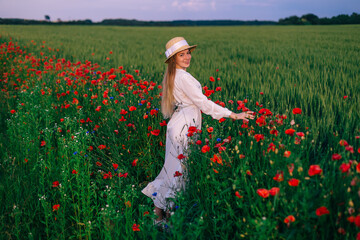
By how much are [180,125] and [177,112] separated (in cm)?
17

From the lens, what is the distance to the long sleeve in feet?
8.07

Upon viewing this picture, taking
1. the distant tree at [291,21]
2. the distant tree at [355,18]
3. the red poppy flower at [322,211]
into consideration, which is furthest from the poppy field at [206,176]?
the distant tree at [291,21]

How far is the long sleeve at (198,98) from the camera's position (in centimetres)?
246

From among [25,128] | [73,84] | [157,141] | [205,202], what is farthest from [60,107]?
[205,202]

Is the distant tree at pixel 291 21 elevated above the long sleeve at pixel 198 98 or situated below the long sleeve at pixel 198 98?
above

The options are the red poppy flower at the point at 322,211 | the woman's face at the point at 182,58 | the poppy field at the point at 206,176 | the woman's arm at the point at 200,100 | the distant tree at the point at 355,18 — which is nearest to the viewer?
the red poppy flower at the point at 322,211

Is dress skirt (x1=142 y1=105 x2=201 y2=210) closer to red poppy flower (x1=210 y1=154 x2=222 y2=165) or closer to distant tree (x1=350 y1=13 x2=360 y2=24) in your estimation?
red poppy flower (x1=210 y1=154 x2=222 y2=165)

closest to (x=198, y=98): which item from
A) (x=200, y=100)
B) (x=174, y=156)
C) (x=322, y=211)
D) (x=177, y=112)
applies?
(x=200, y=100)

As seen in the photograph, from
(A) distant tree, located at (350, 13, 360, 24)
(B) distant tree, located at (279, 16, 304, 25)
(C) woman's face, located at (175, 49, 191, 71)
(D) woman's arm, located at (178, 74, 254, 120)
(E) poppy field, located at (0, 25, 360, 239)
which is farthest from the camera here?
(B) distant tree, located at (279, 16, 304, 25)

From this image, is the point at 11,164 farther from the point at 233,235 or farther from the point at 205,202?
the point at 233,235

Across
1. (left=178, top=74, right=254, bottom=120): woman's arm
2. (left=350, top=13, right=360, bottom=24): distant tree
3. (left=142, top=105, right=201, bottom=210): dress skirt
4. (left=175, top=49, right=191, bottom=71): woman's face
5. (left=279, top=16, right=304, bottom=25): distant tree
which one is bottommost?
(left=142, top=105, right=201, bottom=210): dress skirt

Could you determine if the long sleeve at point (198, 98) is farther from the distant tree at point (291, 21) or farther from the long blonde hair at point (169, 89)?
the distant tree at point (291, 21)

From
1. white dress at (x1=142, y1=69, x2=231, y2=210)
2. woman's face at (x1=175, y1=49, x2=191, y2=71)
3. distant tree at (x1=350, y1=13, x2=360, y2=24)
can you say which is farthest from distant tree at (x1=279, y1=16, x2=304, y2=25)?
white dress at (x1=142, y1=69, x2=231, y2=210)

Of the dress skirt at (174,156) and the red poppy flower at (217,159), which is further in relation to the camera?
the dress skirt at (174,156)
